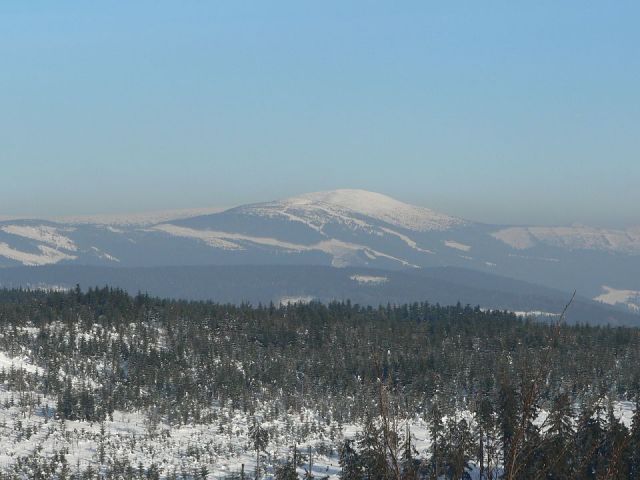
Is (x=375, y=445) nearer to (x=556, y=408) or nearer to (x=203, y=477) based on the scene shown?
(x=556, y=408)

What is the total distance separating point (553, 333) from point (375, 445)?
3.25 meters

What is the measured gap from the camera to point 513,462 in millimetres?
15641

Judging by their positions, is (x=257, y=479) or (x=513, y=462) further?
(x=257, y=479)

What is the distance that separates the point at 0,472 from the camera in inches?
7667

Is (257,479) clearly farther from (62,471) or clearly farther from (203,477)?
(62,471)

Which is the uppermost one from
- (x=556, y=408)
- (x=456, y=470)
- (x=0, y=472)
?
(x=556, y=408)

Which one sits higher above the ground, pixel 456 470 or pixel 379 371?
pixel 379 371

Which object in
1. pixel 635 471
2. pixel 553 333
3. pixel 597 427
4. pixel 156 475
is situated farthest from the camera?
pixel 156 475

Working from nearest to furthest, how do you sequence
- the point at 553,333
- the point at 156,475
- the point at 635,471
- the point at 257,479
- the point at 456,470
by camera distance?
1. the point at 553,333
2. the point at 456,470
3. the point at 635,471
4. the point at 257,479
5. the point at 156,475

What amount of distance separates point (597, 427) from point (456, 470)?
117275mm

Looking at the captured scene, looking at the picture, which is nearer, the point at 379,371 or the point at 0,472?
the point at 379,371

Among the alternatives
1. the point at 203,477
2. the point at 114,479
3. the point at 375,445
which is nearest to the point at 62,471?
the point at 114,479

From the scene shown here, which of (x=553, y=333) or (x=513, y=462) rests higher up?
(x=553, y=333)

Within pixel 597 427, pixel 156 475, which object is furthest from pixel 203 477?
pixel 597 427
